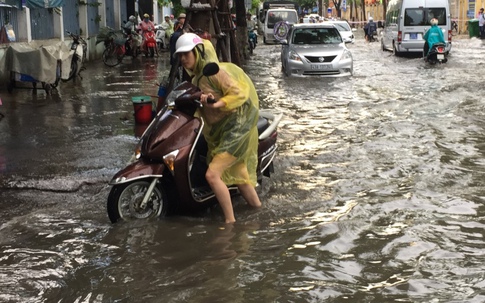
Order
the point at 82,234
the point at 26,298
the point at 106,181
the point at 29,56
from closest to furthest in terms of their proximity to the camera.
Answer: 1. the point at 26,298
2. the point at 82,234
3. the point at 106,181
4. the point at 29,56

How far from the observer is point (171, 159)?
5.49m

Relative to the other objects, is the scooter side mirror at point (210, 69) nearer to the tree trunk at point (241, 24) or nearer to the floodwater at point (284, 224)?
the floodwater at point (284, 224)

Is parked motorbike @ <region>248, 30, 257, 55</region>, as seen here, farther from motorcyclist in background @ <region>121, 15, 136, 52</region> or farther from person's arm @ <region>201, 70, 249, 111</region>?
person's arm @ <region>201, 70, 249, 111</region>

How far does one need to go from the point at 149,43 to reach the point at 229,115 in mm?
21808

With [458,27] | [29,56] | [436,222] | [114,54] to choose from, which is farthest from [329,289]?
[458,27]

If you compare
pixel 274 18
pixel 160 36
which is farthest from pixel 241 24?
pixel 274 18

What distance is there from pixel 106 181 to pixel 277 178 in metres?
1.85

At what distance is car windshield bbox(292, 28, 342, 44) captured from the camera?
754 inches

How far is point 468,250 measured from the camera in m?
5.04

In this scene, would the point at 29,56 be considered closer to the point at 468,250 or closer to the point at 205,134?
the point at 205,134

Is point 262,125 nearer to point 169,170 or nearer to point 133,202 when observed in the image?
point 169,170

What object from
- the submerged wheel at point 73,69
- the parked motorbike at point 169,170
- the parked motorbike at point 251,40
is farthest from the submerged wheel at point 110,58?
the parked motorbike at point 169,170

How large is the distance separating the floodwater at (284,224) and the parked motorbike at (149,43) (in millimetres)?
15561

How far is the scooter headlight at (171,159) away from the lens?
216 inches
